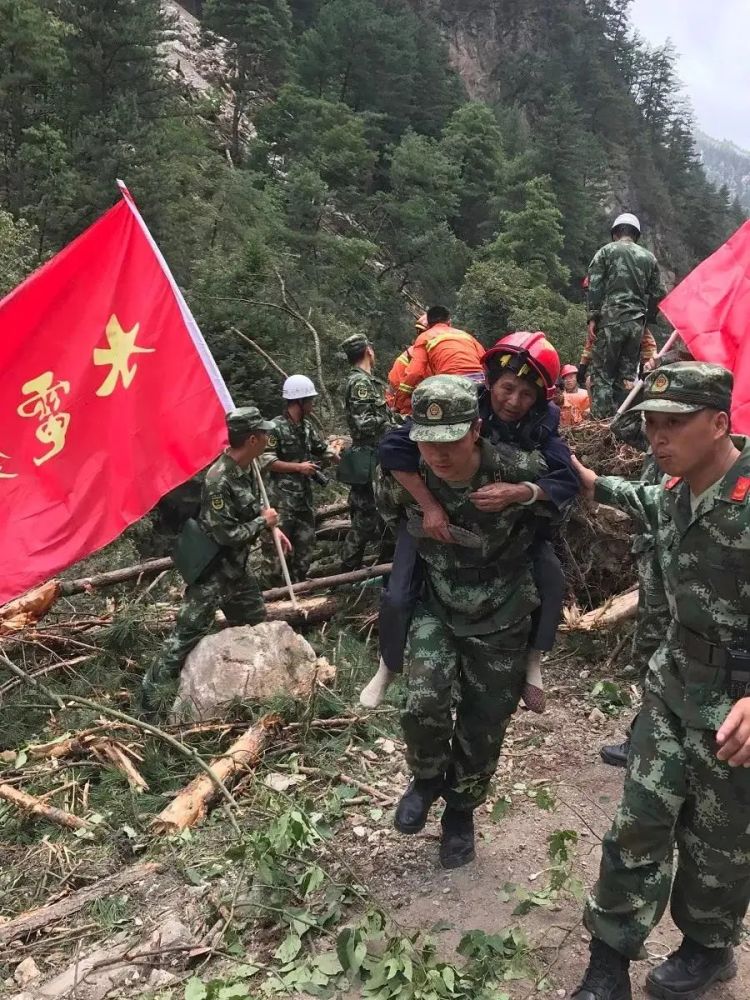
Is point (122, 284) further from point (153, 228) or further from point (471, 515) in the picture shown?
point (153, 228)

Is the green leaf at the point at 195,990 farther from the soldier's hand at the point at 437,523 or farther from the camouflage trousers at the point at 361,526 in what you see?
the camouflage trousers at the point at 361,526

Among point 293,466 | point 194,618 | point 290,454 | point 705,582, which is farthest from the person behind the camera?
point 290,454

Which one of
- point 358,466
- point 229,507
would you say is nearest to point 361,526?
point 358,466

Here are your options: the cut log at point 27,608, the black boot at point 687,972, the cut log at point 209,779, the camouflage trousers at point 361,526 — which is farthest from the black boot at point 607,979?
the cut log at point 27,608

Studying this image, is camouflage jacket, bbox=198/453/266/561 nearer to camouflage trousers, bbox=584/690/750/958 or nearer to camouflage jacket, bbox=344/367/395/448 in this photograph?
camouflage jacket, bbox=344/367/395/448

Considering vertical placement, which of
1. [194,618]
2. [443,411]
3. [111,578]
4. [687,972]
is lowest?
[111,578]

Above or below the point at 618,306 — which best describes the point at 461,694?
below

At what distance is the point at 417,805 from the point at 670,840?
1092 millimetres

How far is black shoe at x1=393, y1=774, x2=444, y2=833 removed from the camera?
2996 millimetres

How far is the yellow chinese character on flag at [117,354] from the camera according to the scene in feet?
14.4

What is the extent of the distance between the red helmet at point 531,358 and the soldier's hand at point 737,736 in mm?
1287

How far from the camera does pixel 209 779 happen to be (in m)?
3.89

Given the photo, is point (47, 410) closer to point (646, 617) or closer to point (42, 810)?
point (42, 810)

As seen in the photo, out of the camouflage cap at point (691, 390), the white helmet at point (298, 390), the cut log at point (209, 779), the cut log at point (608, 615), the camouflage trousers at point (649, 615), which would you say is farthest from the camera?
the white helmet at point (298, 390)
